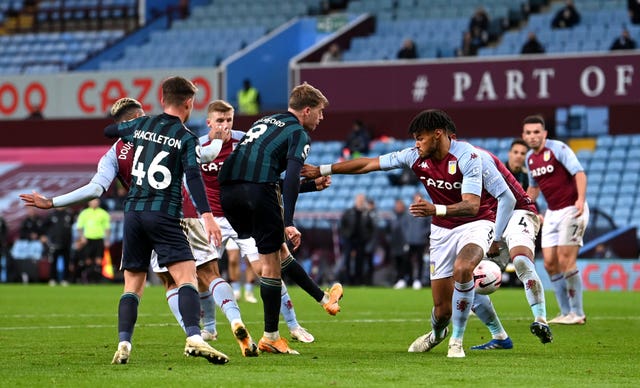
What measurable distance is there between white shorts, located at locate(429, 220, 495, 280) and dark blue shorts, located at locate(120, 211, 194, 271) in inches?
85.8

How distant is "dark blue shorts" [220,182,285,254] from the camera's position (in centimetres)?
1056

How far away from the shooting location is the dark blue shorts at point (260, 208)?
10.6m

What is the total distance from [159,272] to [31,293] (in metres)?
13.6

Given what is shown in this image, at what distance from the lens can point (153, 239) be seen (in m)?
9.52

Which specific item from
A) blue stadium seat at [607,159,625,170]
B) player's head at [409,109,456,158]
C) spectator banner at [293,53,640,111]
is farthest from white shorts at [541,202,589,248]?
blue stadium seat at [607,159,625,170]

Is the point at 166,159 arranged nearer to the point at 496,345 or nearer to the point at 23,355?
the point at 23,355

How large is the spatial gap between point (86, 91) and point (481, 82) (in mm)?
10830

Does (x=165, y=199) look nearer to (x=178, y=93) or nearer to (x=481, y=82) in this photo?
(x=178, y=93)

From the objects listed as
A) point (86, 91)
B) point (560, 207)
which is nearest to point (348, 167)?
point (560, 207)

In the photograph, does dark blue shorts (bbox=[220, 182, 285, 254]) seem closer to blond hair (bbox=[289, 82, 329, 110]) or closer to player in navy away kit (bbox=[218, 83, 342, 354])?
player in navy away kit (bbox=[218, 83, 342, 354])

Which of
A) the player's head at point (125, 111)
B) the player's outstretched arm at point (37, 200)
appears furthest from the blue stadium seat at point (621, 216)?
the player's outstretched arm at point (37, 200)

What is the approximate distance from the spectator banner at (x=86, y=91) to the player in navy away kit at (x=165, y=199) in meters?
23.8

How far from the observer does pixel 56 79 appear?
35469 millimetres

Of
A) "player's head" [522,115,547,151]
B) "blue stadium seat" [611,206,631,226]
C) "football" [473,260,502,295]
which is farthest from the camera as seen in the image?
"blue stadium seat" [611,206,631,226]
